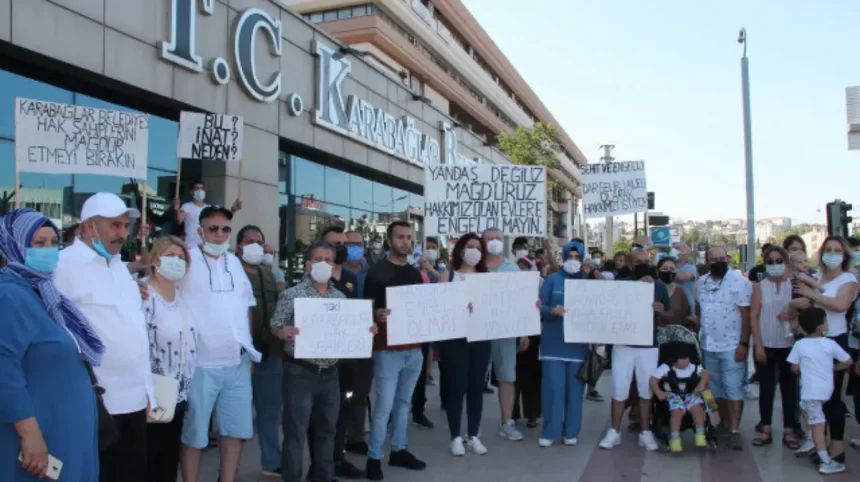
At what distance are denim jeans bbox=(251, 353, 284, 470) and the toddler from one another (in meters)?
3.59

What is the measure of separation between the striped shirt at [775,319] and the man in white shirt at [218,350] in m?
4.98

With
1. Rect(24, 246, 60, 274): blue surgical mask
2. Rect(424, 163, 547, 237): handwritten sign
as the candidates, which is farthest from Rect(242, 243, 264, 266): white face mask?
Rect(424, 163, 547, 237): handwritten sign

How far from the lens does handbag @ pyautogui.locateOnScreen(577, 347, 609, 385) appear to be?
692 centimetres

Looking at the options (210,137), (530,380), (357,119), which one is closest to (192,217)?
(210,137)

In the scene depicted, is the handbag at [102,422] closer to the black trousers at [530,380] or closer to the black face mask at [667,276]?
the black trousers at [530,380]

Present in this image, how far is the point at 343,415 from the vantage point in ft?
20.0

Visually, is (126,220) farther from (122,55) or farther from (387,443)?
(122,55)

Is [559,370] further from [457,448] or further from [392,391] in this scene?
[392,391]

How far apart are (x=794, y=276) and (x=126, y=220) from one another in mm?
6194

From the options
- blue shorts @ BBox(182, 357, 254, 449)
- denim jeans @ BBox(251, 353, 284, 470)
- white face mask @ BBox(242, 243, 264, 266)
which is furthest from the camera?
denim jeans @ BBox(251, 353, 284, 470)

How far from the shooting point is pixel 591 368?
7.01 meters

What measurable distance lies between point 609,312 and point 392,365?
2.34m

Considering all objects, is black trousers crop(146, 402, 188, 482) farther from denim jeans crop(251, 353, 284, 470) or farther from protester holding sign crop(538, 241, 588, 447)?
protester holding sign crop(538, 241, 588, 447)

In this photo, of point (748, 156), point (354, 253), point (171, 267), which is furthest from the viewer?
point (748, 156)
